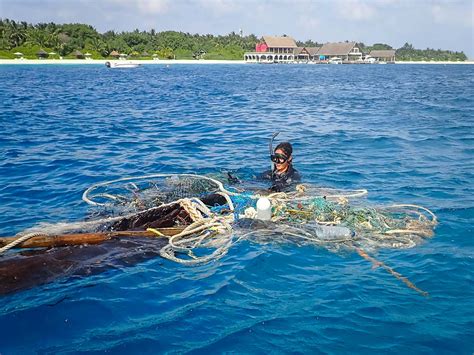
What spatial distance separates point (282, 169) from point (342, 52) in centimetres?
13528

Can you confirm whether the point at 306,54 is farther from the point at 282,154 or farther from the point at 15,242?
the point at 15,242

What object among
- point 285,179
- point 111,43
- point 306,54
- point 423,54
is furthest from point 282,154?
point 423,54

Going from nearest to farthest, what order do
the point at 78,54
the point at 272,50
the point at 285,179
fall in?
the point at 285,179 < the point at 78,54 < the point at 272,50

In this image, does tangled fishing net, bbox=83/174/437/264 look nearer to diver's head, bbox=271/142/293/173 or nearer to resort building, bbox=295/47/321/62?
diver's head, bbox=271/142/293/173

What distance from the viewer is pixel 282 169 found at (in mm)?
9625

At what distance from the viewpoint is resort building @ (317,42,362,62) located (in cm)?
13527

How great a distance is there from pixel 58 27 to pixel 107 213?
121417 millimetres

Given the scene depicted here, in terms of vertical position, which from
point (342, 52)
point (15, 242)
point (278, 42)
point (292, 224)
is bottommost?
point (292, 224)

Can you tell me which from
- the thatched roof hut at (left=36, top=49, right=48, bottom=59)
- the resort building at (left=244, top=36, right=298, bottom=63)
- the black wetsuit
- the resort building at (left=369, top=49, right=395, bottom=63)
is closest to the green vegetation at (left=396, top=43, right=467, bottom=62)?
the resort building at (left=369, top=49, right=395, bottom=63)

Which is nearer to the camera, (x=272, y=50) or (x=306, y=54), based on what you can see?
(x=272, y=50)

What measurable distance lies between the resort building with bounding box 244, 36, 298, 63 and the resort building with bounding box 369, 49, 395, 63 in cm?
2802

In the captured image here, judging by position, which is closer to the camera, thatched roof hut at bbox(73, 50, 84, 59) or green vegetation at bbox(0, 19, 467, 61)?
green vegetation at bbox(0, 19, 467, 61)

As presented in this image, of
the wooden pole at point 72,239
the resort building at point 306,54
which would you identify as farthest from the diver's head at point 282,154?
the resort building at point 306,54

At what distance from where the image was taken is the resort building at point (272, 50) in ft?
442
